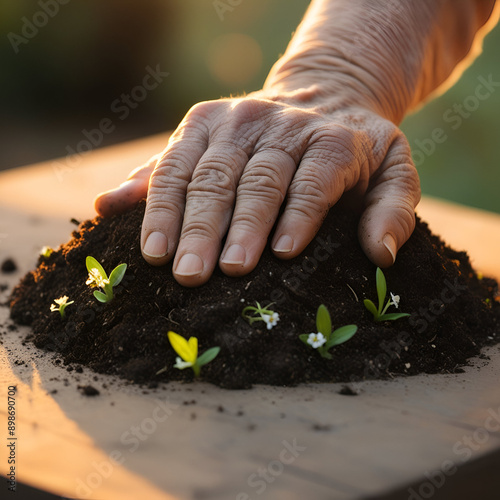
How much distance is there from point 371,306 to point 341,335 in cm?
16

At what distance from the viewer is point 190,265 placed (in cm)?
129

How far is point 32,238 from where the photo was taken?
7.52 ft

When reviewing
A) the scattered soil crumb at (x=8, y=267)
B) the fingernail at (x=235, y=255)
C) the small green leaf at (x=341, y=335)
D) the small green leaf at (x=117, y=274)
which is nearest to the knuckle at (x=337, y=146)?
the fingernail at (x=235, y=255)

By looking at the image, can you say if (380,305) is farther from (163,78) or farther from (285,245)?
(163,78)

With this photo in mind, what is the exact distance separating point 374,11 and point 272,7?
624 cm

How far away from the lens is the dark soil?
1.24 metres

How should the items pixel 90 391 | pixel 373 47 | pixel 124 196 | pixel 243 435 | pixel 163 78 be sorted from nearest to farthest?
pixel 243 435 → pixel 90 391 → pixel 124 196 → pixel 373 47 → pixel 163 78

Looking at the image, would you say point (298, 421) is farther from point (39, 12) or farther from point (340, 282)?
point (39, 12)

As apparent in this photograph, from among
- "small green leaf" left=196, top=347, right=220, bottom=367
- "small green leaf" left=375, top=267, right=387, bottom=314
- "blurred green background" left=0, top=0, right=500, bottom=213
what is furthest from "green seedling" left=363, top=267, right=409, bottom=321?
"blurred green background" left=0, top=0, right=500, bottom=213

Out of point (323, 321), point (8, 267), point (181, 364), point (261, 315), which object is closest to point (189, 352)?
point (181, 364)

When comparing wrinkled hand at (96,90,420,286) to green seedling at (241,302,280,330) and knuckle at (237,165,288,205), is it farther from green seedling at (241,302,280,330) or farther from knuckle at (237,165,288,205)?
green seedling at (241,302,280,330)

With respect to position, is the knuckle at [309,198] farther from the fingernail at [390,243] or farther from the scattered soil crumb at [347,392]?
the scattered soil crumb at [347,392]

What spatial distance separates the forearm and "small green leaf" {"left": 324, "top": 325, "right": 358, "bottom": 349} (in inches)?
34.1

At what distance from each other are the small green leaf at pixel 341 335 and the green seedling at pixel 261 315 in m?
0.13
